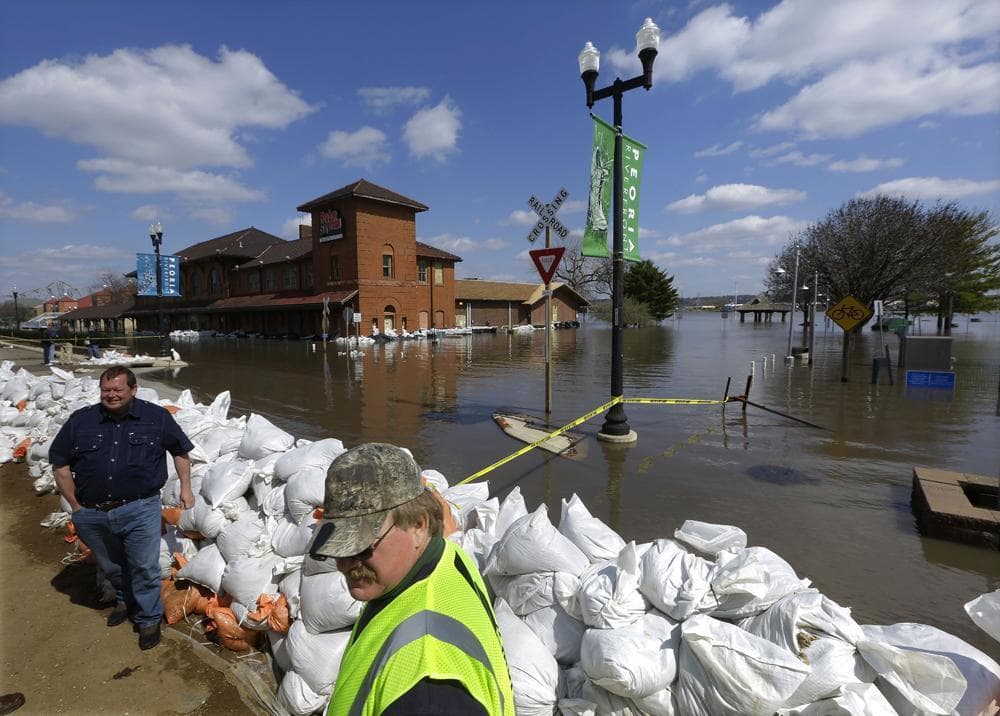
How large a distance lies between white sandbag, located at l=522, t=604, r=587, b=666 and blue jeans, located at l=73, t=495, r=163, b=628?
2.52 metres

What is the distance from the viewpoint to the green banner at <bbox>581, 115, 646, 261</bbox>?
7188 mm

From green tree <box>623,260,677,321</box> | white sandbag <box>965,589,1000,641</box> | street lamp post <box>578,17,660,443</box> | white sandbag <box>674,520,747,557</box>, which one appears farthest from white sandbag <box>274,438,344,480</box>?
green tree <box>623,260,677,321</box>

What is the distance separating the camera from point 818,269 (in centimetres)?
2384

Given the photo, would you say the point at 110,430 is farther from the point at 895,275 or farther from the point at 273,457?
the point at 895,275

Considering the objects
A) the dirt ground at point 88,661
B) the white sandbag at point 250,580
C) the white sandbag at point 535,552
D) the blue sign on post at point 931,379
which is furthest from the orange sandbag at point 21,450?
the blue sign on post at point 931,379

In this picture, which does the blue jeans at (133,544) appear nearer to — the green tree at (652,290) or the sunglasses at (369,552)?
the sunglasses at (369,552)

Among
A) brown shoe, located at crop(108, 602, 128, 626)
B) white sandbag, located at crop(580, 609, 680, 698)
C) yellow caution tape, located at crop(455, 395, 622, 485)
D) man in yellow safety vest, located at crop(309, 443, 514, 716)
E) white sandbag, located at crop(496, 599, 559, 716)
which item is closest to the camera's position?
man in yellow safety vest, located at crop(309, 443, 514, 716)

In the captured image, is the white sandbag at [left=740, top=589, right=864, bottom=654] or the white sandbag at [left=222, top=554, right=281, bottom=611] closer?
the white sandbag at [left=740, top=589, right=864, bottom=654]

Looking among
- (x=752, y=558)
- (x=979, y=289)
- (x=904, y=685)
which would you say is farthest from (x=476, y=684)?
(x=979, y=289)

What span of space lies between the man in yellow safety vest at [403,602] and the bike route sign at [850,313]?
562 inches

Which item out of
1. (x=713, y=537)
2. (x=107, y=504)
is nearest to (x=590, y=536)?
(x=713, y=537)

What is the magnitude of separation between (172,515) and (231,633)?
1344mm

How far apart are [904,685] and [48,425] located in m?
9.27

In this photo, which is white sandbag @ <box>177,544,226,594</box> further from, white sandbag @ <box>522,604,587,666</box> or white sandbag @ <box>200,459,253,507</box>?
white sandbag @ <box>522,604,587,666</box>
